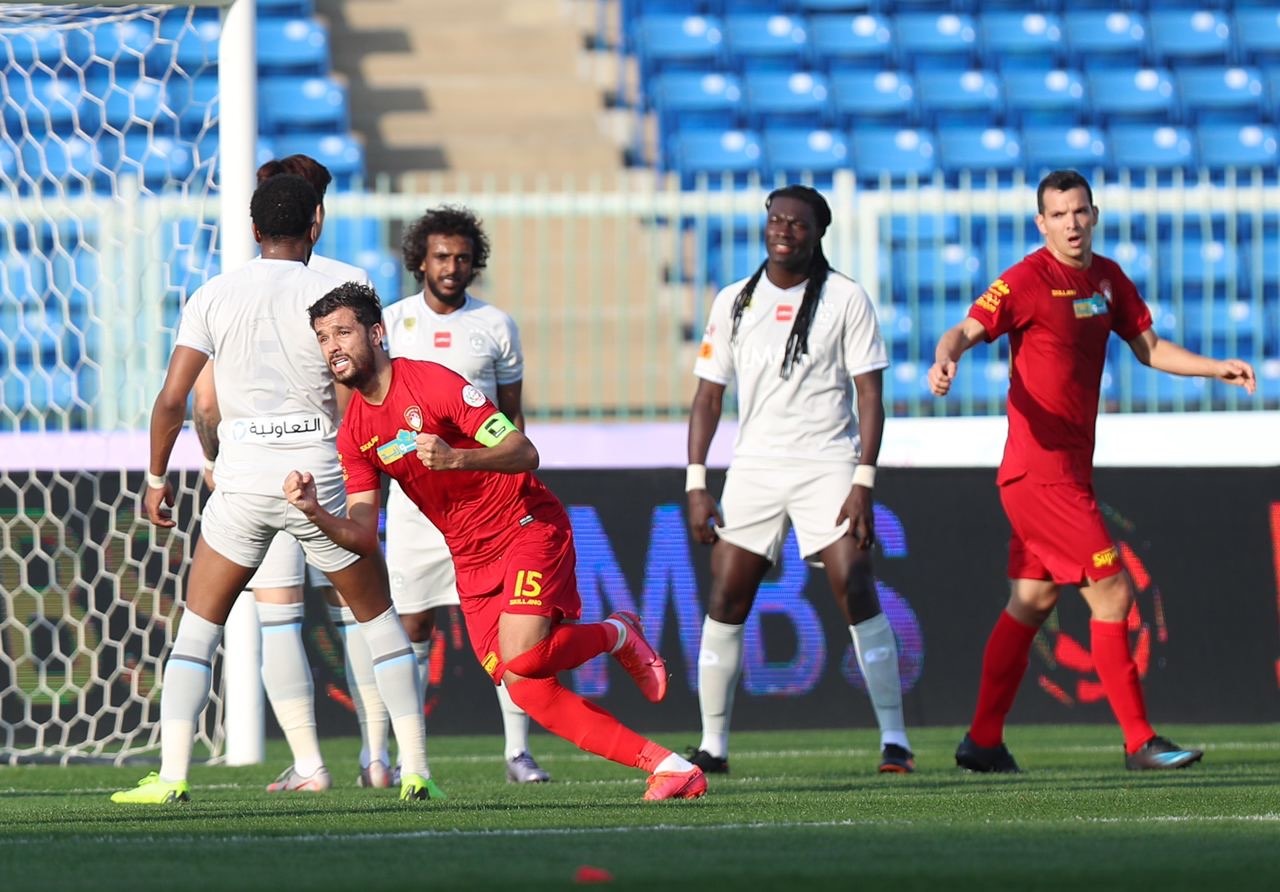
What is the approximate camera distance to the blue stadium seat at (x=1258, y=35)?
52.6ft

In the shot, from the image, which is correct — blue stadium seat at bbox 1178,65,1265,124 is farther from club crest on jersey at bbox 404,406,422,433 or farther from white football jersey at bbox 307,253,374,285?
club crest on jersey at bbox 404,406,422,433

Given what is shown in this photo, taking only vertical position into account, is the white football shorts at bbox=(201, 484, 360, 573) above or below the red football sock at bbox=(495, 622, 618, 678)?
above

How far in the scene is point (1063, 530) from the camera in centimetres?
711

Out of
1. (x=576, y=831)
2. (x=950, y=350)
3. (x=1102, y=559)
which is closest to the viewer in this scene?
(x=576, y=831)

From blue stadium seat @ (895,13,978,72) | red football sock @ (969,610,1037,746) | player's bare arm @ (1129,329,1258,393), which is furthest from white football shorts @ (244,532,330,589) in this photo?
blue stadium seat @ (895,13,978,72)

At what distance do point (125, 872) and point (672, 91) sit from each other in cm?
1182

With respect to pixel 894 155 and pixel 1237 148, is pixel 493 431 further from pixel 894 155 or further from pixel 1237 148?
pixel 1237 148

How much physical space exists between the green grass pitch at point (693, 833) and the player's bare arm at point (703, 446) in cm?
89

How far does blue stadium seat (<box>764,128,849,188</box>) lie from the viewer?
14.7 meters

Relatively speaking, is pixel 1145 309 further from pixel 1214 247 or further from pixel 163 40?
pixel 163 40

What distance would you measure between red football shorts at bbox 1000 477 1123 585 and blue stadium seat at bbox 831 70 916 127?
853 centimetres

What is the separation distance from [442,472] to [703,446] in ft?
6.04

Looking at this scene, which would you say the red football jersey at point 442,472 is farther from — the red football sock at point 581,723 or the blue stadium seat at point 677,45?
the blue stadium seat at point 677,45

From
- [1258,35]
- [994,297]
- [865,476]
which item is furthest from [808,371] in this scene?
[1258,35]
